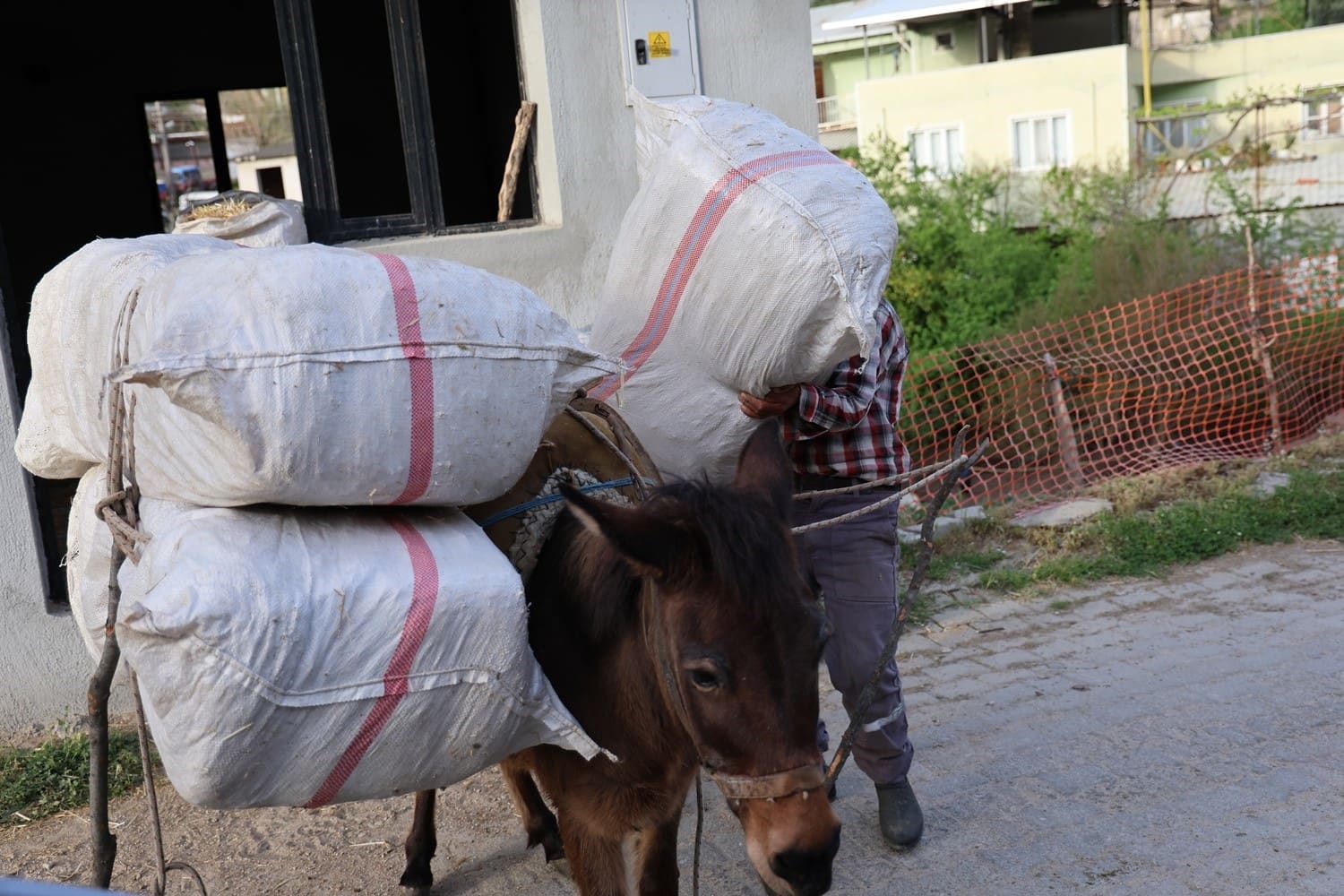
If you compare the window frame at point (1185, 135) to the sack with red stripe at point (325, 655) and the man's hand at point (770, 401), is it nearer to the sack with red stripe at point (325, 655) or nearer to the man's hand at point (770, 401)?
the man's hand at point (770, 401)

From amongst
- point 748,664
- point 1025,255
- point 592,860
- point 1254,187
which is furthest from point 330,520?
point 1254,187

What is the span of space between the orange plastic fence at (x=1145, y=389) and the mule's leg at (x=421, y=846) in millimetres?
4730

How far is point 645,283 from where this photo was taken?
3.28 metres

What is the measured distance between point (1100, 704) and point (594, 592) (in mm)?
2877

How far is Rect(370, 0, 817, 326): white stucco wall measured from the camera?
5.34 meters

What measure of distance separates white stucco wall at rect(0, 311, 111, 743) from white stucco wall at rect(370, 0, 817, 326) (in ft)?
6.04

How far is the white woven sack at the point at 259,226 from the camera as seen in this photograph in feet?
15.3

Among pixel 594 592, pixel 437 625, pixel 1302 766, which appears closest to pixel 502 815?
pixel 594 592

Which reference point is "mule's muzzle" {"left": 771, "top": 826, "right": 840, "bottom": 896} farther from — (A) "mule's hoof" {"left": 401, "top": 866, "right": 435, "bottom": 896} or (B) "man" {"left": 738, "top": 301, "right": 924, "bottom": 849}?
(A) "mule's hoof" {"left": 401, "top": 866, "right": 435, "bottom": 896}

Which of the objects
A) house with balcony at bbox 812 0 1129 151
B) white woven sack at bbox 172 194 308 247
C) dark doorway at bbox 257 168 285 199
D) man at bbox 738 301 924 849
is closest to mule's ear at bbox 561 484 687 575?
man at bbox 738 301 924 849

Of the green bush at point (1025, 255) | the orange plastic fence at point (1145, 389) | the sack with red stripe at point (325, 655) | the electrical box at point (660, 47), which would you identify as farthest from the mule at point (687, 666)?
the green bush at point (1025, 255)

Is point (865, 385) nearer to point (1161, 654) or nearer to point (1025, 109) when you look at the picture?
point (1161, 654)

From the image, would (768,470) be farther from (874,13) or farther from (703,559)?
(874,13)

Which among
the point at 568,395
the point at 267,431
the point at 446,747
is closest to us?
the point at 267,431
